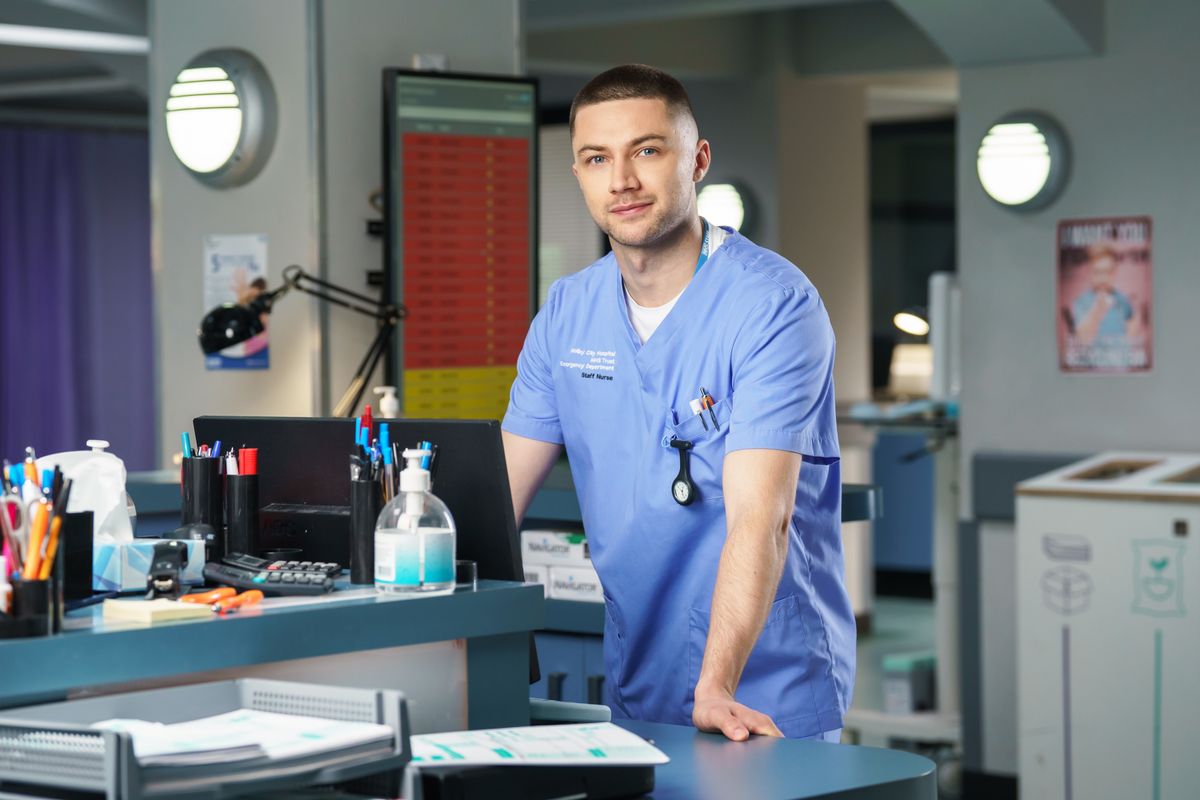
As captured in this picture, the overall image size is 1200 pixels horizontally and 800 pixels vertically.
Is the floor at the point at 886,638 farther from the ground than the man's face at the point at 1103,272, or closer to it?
closer to it

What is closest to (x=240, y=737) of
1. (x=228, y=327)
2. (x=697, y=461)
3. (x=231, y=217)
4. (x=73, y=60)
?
(x=697, y=461)

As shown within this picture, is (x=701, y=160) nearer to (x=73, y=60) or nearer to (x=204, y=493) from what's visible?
(x=204, y=493)

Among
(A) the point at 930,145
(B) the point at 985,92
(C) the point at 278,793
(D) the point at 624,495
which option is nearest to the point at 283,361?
(D) the point at 624,495

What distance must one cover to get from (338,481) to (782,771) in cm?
62

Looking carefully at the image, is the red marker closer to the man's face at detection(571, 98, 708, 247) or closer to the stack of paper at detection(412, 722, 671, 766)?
the stack of paper at detection(412, 722, 671, 766)

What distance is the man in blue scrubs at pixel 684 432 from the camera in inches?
81.1

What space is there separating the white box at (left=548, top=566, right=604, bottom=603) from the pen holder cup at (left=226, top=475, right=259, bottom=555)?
1.47 metres

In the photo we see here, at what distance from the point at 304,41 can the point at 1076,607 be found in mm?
2449

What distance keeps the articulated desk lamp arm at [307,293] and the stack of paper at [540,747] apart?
240 centimetres

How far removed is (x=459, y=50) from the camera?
427 centimetres

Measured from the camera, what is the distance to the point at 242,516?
6.12ft

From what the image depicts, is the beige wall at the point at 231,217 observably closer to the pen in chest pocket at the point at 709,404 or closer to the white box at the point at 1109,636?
the white box at the point at 1109,636

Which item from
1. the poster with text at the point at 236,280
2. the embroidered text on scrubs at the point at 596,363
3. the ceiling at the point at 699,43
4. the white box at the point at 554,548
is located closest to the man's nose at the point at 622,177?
the embroidered text on scrubs at the point at 596,363

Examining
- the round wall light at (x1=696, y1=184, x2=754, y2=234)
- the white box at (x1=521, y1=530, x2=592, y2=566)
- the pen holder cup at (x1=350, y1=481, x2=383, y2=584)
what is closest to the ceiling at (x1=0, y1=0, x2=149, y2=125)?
the round wall light at (x1=696, y1=184, x2=754, y2=234)
